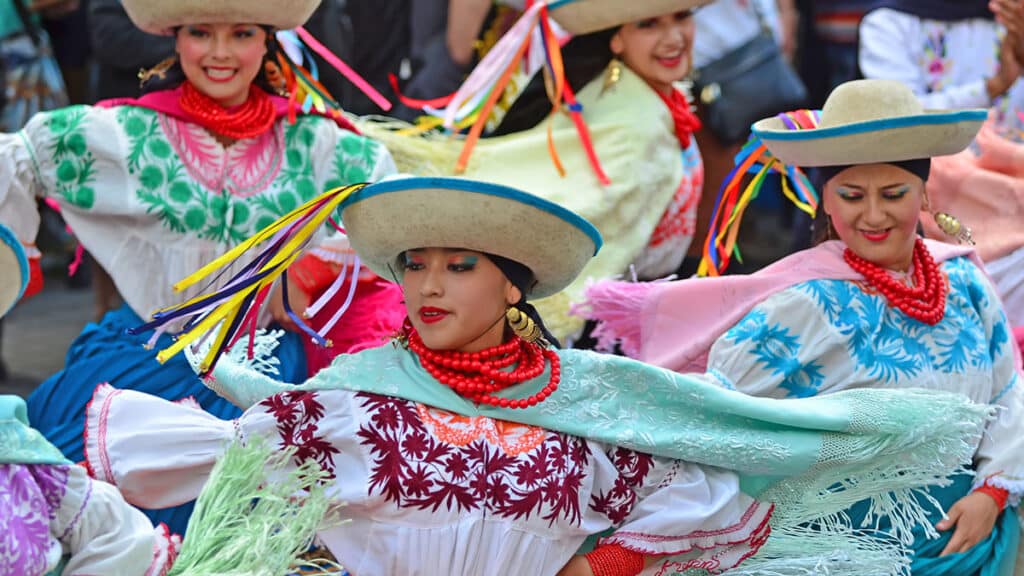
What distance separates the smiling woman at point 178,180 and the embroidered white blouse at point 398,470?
1.19 metres

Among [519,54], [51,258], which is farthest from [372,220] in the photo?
[51,258]

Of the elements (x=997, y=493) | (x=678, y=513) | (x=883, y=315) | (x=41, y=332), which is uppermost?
(x=883, y=315)

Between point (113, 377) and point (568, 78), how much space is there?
7.19ft

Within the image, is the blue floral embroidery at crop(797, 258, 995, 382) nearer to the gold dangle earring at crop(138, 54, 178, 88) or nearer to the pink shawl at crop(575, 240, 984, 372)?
the pink shawl at crop(575, 240, 984, 372)

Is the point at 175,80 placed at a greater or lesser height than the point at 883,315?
greater

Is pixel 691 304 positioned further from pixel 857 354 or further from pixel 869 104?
pixel 869 104

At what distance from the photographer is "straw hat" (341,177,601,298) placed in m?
3.44

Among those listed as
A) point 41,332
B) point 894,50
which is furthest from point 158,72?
point 41,332

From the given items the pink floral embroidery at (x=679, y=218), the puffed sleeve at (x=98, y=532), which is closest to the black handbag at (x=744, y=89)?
the pink floral embroidery at (x=679, y=218)

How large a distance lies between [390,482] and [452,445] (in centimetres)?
15

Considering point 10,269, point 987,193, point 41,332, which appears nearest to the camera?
point 10,269

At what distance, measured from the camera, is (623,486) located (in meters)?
3.68

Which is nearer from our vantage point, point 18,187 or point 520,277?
point 520,277

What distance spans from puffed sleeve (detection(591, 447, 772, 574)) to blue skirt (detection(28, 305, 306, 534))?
4.26 ft
